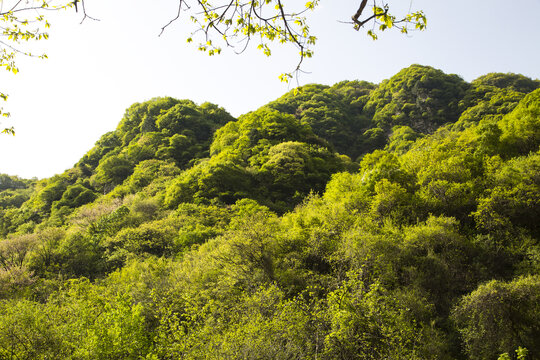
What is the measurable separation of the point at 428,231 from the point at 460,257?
1.99 metres

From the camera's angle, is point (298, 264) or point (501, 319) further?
point (298, 264)

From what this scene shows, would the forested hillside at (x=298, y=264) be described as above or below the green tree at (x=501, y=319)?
above

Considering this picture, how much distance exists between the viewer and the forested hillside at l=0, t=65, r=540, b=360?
1051cm

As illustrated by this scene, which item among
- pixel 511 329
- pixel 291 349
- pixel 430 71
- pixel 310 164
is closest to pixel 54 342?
pixel 291 349

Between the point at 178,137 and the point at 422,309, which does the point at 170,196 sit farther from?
the point at 422,309

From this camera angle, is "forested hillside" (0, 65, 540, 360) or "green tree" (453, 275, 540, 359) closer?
"forested hillside" (0, 65, 540, 360)

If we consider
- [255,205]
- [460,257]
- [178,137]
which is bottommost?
[460,257]

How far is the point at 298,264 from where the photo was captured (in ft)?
54.5

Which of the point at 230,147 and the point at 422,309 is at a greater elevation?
the point at 230,147

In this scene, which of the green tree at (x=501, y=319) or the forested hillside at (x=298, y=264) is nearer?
the forested hillside at (x=298, y=264)

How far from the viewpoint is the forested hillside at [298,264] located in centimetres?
1051

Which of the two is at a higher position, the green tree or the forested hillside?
the forested hillside

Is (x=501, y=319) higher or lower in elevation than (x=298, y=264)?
lower

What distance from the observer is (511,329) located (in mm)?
11539
